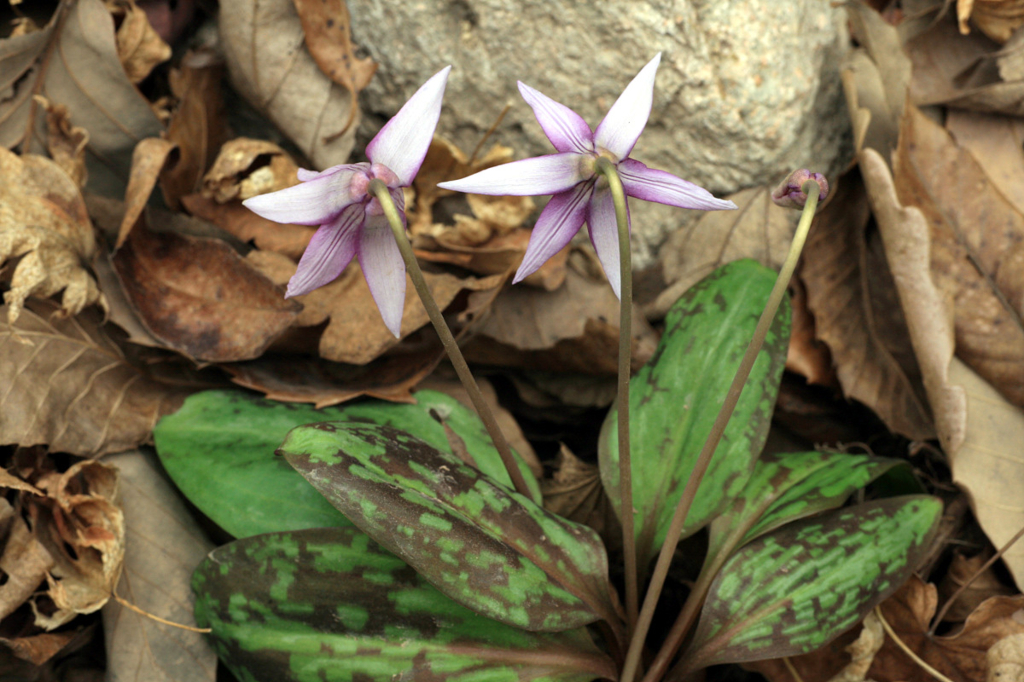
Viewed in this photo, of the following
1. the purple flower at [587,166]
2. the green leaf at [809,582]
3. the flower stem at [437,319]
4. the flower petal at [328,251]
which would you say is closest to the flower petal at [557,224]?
the purple flower at [587,166]

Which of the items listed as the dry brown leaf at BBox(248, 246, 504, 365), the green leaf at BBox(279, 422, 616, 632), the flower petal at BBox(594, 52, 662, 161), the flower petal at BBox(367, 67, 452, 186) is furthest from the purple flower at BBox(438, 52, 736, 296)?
the dry brown leaf at BBox(248, 246, 504, 365)

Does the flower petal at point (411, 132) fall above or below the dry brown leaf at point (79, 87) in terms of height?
above

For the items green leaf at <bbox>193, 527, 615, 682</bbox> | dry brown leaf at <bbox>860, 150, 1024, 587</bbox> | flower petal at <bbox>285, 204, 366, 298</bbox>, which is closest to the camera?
flower petal at <bbox>285, 204, 366, 298</bbox>

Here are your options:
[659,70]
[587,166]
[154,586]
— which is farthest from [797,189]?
[154,586]

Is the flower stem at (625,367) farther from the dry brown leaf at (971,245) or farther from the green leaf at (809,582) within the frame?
the dry brown leaf at (971,245)

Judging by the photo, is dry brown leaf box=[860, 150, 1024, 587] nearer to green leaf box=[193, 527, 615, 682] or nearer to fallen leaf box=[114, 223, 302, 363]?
green leaf box=[193, 527, 615, 682]

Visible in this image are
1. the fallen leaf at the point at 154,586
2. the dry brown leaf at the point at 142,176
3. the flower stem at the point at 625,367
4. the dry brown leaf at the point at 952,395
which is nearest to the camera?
the flower stem at the point at 625,367

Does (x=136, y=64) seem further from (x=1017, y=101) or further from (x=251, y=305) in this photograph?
(x=1017, y=101)

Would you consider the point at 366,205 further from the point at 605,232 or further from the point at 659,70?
the point at 659,70
